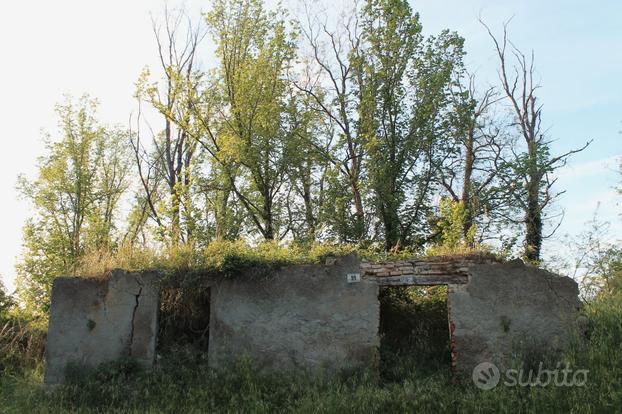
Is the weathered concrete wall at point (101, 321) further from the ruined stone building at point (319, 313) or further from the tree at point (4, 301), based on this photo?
the tree at point (4, 301)

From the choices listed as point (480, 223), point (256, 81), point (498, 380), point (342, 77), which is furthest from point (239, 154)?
point (498, 380)

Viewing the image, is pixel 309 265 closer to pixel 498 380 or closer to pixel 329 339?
pixel 329 339

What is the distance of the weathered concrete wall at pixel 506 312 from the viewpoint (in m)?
9.30

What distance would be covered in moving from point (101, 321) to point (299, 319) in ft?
13.5

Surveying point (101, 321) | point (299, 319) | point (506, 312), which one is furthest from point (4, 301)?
point (506, 312)

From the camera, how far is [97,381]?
Answer: 10.1 metres

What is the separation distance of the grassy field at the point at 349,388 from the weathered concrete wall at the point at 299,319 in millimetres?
365

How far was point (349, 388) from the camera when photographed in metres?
9.10

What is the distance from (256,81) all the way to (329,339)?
517 inches

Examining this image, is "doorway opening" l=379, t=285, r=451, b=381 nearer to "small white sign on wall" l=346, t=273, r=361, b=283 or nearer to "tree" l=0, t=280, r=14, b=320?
"small white sign on wall" l=346, t=273, r=361, b=283

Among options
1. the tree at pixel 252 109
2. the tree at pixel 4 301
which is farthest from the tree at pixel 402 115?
the tree at pixel 4 301

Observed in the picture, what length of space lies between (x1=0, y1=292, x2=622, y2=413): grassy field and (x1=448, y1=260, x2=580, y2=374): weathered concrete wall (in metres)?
0.45

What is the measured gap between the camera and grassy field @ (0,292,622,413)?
799 centimetres

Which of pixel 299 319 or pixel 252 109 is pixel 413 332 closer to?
pixel 299 319
